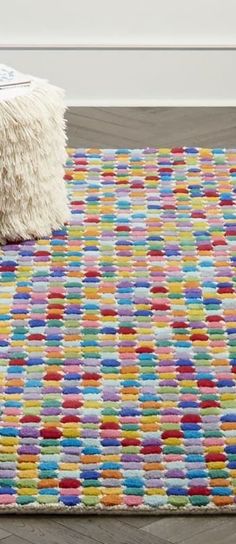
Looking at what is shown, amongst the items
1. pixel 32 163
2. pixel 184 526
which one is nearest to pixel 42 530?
pixel 184 526

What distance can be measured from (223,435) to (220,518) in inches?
8.5

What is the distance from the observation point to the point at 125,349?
7.90 feet

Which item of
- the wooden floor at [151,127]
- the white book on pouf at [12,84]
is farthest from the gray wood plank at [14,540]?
the wooden floor at [151,127]

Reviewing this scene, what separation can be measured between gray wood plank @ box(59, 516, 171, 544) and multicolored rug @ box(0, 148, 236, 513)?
0.02 m

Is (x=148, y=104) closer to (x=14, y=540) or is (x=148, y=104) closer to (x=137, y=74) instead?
(x=137, y=74)

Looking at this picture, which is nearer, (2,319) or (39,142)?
(2,319)

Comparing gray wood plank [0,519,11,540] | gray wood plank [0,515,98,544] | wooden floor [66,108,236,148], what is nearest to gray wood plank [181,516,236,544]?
gray wood plank [0,515,98,544]

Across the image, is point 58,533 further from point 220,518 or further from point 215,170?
point 215,170

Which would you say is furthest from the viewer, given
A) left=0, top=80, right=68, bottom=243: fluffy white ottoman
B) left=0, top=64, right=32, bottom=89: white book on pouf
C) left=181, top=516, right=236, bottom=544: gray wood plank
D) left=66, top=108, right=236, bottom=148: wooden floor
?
left=66, top=108, right=236, bottom=148: wooden floor

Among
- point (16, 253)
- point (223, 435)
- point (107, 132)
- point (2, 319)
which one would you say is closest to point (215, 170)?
point (107, 132)

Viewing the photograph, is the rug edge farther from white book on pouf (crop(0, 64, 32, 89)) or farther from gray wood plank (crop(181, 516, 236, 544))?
white book on pouf (crop(0, 64, 32, 89))

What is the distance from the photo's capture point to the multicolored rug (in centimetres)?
202

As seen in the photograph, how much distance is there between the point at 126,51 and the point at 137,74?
78 mm

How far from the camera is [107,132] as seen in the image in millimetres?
3576
